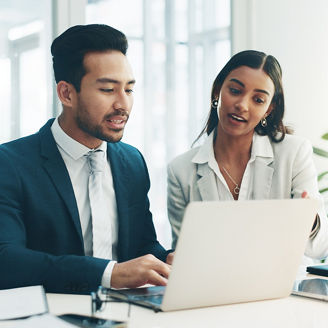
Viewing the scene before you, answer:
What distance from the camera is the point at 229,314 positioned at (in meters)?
1.47

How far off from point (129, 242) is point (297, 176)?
0.82 meters

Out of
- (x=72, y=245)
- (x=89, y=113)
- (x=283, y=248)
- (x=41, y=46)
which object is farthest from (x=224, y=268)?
(x=41, y=46)

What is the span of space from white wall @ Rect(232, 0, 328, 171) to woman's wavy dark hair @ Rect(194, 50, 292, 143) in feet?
4.51

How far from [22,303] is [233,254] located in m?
0.51

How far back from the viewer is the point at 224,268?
1467 mm

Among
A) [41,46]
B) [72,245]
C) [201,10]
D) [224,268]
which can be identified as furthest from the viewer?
[201,10]

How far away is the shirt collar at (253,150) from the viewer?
8.70 feet

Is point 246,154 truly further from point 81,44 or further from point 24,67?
point 24,67

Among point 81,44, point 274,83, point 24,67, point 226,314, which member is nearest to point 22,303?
point 226,314

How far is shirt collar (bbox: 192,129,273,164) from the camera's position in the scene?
A: 265 centimetres

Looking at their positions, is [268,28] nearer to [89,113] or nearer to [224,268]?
[89,113]

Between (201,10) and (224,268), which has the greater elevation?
(201,10)

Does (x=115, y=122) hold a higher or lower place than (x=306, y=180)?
higher

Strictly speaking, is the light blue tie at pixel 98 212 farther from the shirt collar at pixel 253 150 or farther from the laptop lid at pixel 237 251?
the laptop lid at pixel 237 251
